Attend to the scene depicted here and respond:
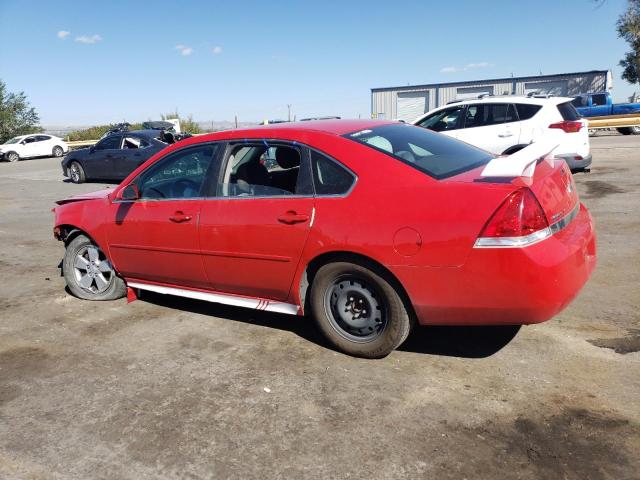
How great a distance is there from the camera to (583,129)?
1011cm

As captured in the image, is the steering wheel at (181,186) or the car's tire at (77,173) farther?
the car's tire at (77,173)

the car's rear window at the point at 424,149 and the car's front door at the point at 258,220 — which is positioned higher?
the car's rear window at the point at 424,149

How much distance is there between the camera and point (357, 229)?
3434mm

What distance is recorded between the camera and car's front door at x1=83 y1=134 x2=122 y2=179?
610 inches

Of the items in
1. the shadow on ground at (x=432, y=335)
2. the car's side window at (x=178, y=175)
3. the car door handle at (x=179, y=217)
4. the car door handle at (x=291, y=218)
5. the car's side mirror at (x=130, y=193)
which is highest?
the car's side window at (x=178, y=175)

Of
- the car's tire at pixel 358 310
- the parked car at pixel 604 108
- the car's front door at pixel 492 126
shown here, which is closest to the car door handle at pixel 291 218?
the car's tire at pixel 358 310

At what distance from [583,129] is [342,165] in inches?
319

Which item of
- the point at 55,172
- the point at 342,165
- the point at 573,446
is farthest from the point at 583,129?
the point at 55,172

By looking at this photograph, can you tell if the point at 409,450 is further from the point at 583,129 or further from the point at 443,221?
the point at 583,129

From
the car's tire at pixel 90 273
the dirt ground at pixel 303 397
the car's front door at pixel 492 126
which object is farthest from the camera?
the car's front door at pixel 492 126

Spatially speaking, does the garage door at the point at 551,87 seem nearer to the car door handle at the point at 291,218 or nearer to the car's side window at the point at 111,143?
the car's side window at the point at 111,143

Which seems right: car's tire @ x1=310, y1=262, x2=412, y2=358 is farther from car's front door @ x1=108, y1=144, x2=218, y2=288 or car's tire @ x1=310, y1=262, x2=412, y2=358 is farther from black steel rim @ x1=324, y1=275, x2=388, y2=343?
car's front door @ x1=108, y1=144, x2=218, y2=288

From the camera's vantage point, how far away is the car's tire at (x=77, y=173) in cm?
1614

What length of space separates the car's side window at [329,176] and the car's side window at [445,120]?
7.56 m
